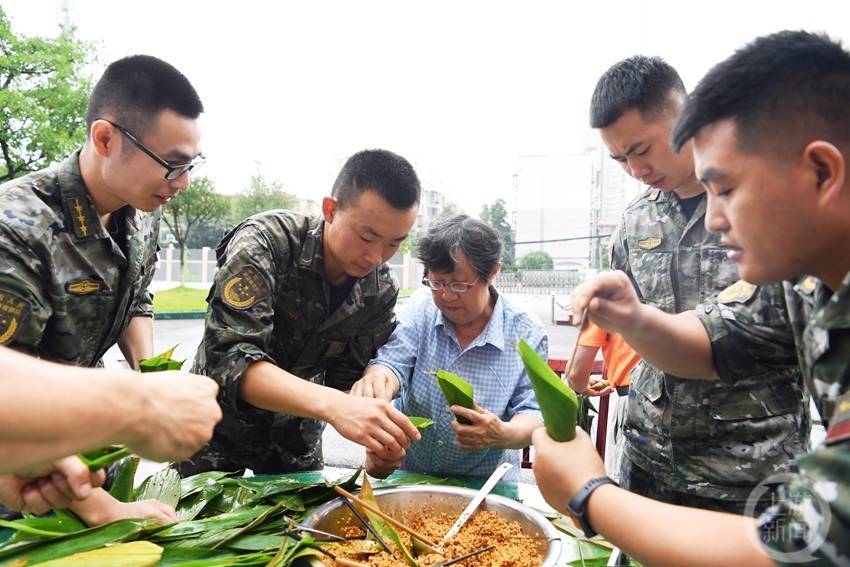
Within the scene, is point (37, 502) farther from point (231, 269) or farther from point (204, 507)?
point (231, 269)

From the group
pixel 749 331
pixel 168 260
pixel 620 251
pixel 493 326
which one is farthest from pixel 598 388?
pixel 168 260

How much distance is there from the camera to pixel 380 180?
7.25 feet

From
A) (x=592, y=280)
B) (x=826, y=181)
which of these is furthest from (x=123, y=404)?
(x=826, y=181)

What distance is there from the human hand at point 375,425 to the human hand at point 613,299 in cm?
69

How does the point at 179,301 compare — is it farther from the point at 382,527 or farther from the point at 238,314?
the point at 382,527

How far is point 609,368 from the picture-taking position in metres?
2.99

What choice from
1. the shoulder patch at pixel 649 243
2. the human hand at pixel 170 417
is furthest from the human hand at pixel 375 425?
the shoulder patch at pixel 649 243

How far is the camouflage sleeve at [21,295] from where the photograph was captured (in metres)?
1.77

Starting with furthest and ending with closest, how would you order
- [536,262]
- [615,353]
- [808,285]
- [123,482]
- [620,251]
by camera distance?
[536,262] → [615,353] → [620,251] → [123,482] → [808,285]

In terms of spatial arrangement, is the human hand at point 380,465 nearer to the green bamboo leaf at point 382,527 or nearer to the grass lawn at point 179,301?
the green bamboo leaf at point 382,527

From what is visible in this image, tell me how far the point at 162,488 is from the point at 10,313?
72 centimetres

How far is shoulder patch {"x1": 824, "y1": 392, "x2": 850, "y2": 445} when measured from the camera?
84 cm

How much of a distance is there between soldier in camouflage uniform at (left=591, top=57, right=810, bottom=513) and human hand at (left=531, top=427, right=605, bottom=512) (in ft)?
3.00

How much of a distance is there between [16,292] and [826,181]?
2.17 meters
